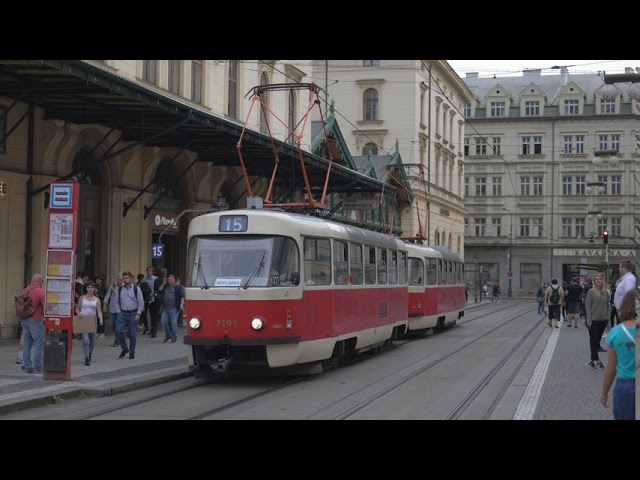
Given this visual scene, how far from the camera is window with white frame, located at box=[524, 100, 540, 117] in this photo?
80.3m

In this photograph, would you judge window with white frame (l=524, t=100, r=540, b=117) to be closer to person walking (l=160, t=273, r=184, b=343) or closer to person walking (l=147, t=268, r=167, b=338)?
person walking (l=147, t=268, r=167, b=338)

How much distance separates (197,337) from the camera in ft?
47.7

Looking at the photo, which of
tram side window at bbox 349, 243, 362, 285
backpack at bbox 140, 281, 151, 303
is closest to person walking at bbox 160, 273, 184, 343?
backpack at bbox 140, 281, 151, 303

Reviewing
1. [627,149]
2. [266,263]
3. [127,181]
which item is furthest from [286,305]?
[627,149]

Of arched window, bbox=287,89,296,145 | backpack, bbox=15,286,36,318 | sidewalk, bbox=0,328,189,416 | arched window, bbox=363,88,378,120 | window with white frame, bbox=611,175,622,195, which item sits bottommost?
sidewalk, bbox=0,328,189,416

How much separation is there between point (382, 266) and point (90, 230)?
8431 mm

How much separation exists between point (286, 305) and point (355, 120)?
152ft

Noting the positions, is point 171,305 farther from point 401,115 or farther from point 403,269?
point 401,115

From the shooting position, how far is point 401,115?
58406mm

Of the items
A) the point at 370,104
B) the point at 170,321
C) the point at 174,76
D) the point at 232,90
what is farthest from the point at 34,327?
the point at 370,104

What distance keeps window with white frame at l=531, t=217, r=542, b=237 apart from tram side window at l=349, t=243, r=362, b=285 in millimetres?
62425

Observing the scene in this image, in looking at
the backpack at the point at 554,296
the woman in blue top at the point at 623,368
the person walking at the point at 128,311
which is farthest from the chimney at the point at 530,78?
the woman in blue top at the point at 623,368
